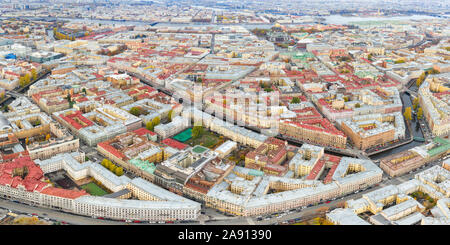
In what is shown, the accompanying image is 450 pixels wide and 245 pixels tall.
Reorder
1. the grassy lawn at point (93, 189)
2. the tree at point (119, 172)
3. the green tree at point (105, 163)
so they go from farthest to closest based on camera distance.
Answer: the green tree at point (105, 163)
the tree at point (119, 172)
the grassy lawn at point (93, 189)

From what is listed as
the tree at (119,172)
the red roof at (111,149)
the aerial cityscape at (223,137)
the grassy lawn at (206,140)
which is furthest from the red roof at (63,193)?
the grassy lawn at (206,140)

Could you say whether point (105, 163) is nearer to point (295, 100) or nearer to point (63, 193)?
point (63, 193)

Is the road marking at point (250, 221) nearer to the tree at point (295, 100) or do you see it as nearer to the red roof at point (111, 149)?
the red roof at point (111, 149)

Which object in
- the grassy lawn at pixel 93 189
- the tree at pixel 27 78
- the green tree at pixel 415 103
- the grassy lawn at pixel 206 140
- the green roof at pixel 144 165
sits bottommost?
the grassy lawn at pixel 93 189

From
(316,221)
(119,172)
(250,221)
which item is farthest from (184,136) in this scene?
(316,221)

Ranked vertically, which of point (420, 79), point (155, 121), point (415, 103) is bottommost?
point (155, 121)

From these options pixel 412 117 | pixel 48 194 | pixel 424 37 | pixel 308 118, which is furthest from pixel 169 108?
pixel 424 37
